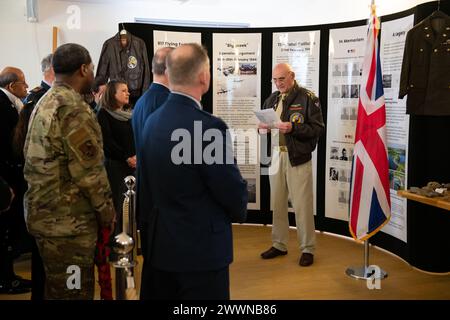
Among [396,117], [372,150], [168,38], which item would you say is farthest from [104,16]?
[372,150]

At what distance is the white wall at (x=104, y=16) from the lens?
596cm

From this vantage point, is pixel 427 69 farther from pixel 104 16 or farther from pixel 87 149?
pixel 104 16

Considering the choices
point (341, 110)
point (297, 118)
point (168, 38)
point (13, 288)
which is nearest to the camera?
point (13, 288)

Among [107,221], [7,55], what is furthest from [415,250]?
[7,55]

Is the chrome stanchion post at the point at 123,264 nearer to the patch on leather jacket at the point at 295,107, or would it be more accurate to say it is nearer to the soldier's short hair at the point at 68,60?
the soldier's short hair at the point at 68,60

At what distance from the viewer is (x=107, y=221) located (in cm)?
224

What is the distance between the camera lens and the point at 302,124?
13.1 feet

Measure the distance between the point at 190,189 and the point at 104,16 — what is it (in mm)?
5205

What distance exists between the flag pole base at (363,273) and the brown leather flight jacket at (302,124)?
3.31 feet

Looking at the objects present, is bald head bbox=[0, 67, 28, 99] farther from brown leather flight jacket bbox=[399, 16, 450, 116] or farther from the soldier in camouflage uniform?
brown leather flight jacket bbox=[399, 16, 450, 116]

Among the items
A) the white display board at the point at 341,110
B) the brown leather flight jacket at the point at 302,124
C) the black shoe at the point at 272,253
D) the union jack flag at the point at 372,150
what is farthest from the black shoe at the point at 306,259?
the white display board at the point at 341,110

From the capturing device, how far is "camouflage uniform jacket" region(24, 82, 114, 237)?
2.10m

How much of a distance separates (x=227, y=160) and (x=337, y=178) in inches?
128
